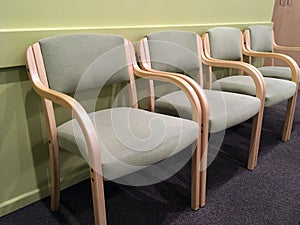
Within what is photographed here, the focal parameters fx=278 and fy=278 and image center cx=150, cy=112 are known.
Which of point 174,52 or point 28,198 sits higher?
point 174,52

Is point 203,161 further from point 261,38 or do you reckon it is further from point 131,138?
point 261,38

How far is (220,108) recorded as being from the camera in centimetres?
129

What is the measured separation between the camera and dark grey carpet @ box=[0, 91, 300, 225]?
1.20 meters

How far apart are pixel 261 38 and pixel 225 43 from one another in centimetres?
56

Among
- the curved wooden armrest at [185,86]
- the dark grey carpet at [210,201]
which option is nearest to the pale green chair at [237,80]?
the dark grey carpet at [210,201]

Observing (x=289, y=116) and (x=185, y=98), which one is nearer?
(x=185, y=98)

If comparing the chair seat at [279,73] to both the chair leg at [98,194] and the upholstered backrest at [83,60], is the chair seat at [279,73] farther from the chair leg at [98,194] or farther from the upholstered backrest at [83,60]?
the chair leg at [98,194]

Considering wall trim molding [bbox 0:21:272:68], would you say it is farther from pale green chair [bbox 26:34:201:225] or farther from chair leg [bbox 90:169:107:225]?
chair leg [bbox 90:169:107:225]

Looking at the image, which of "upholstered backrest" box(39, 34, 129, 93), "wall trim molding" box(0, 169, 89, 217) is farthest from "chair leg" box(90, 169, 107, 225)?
"wall trim molding" box(0, 169, 89, 217)

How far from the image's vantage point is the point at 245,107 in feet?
4.43

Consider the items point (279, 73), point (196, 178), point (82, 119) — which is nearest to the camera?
point (82, 119)

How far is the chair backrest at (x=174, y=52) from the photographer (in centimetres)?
142

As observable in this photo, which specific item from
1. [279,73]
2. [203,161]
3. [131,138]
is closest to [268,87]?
[279,73]

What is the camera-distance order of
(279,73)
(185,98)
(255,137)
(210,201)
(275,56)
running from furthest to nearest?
(279,73) < (275,56) < (255,137) < (185,98) < (210,201)
